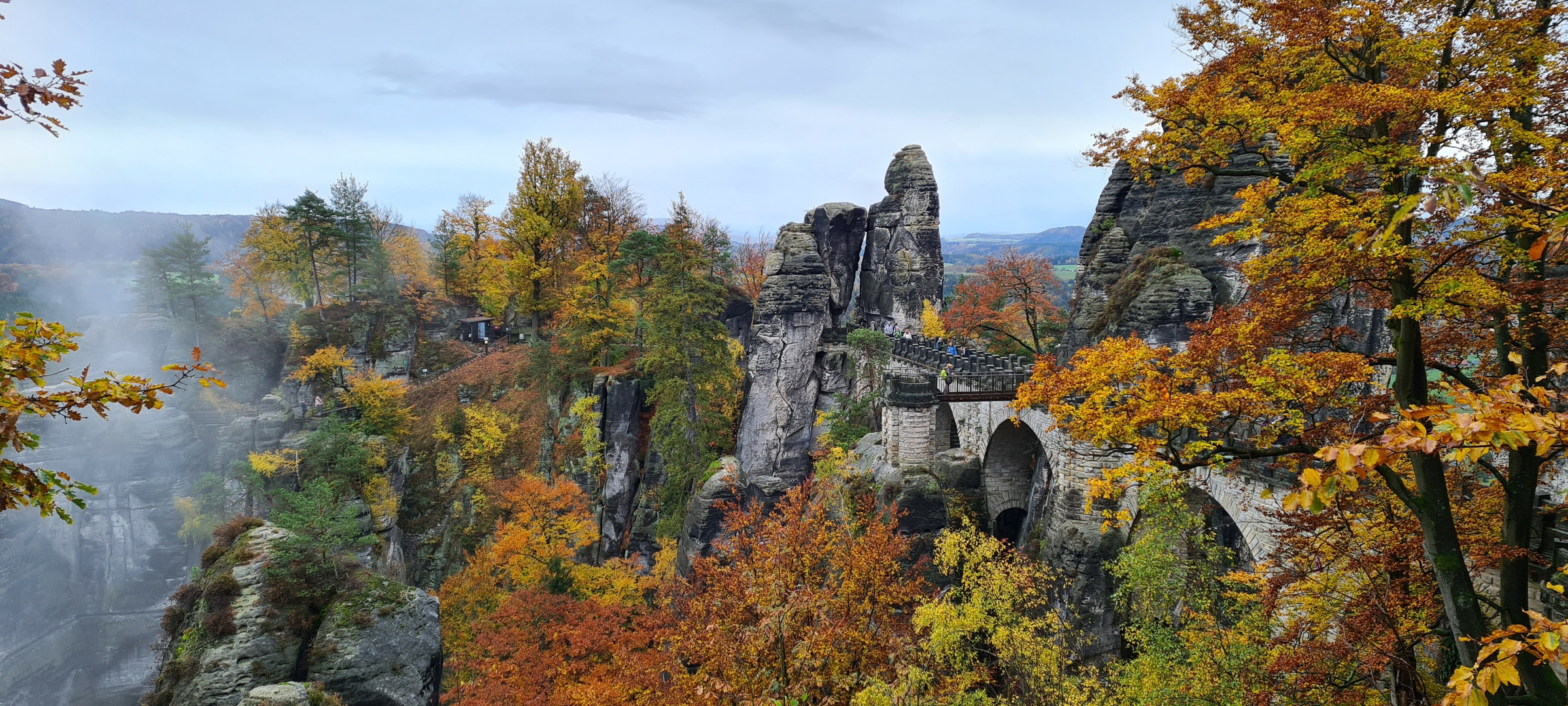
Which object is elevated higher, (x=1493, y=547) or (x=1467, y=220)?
(x=1467, y=220)

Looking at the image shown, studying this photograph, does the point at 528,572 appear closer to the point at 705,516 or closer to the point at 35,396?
the point at 705,516

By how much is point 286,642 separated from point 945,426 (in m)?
21.5

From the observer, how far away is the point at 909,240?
35188 mm

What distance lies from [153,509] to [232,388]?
22.7ft

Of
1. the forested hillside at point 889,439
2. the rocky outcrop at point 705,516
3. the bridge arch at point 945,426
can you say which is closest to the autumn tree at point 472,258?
the forested hillside at point 889,439

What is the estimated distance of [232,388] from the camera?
35.8 m

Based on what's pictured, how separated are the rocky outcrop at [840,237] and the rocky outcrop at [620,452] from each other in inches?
502

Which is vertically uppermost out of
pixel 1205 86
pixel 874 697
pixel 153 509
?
pixel 1205 86

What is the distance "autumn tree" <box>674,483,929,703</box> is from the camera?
9570 mm

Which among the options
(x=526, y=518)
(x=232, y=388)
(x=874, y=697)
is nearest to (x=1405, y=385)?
(x=874, y=697)

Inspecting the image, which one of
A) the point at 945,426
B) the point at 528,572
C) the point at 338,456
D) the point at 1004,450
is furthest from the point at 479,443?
the point at 1004,450

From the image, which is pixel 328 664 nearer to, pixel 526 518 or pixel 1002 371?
pixel 526 518

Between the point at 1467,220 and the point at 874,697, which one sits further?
the point at 874,697

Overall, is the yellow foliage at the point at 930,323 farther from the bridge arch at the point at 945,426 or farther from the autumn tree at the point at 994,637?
the autumn tree at the point at 994,637
